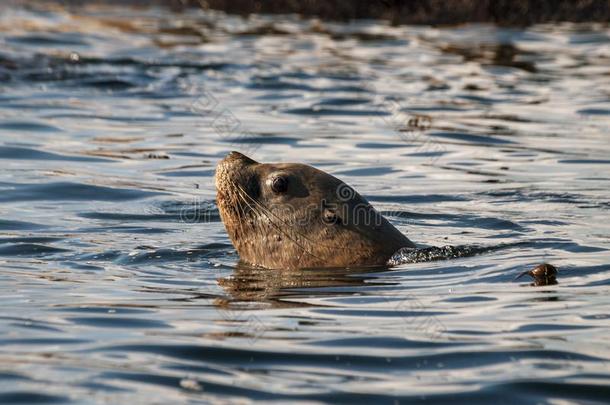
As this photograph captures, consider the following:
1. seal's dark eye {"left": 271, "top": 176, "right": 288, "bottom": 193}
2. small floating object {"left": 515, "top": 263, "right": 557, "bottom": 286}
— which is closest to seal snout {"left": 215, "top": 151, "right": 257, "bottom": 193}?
A: seal's dark eye {"left": 271, "top": 176, "right": 288, "bottom": 193}

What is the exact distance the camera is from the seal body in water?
894 centimetres

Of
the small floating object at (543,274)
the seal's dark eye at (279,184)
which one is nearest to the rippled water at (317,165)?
the small floating object at (543,274)

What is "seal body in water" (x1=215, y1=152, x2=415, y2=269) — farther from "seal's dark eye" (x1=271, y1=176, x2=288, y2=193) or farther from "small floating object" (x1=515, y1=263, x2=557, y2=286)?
"small floating object" (x1=515, y1=263, x2=557, y2=286)

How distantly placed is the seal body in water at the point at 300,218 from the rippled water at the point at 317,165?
215 mm

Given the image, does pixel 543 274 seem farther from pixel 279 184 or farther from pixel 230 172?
pixel 230 172

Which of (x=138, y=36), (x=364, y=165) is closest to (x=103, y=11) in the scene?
(x=138, y=36)

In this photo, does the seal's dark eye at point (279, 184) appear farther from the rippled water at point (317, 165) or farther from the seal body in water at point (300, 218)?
the rippled water at point (317, 165)

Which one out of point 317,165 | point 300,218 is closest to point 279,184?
point 300,218

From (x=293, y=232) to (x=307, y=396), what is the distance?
10.9 feet

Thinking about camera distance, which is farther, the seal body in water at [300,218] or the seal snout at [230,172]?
the seal snout at [230,172]

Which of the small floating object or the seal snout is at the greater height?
the seal snout

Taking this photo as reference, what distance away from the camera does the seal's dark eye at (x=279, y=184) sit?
902 cm

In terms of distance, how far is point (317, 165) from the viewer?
1374 centimetres

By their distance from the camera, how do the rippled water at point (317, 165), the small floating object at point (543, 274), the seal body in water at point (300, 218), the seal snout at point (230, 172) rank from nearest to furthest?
1. the rippled water at point (317, 165)
2. the small floating object at point (543, 274)
3. the seal body in water at point (300, 218)
4. the seal snout at point (230, 172)
